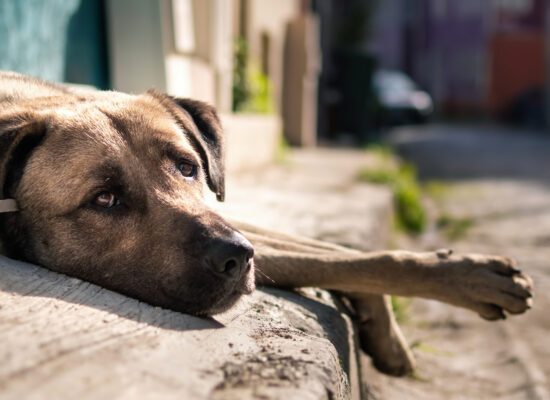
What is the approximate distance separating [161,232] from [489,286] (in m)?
1.34

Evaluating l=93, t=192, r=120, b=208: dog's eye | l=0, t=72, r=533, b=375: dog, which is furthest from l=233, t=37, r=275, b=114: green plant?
l=93, t=192, r=120, b=208: dog's eye

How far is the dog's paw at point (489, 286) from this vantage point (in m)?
2.54

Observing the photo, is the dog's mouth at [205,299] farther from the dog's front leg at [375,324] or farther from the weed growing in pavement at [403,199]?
the weed growing in pavement at [403,199]

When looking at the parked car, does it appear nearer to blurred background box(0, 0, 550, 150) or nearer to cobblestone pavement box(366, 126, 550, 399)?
blurred background box(0, 0, 550, 150)

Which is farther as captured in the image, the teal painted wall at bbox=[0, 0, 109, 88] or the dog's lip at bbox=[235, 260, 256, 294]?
the teal painted wall at bbox=[0, 0, 109, 88]

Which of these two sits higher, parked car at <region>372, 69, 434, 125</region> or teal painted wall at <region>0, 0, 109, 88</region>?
teal painted wall at <region>0, 0, 109, 88</region>

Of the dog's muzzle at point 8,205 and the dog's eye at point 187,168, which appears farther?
the dog's eye at point 187,168

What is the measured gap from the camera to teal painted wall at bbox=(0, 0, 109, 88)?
4.21m

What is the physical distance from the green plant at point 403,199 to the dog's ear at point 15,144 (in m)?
4.37

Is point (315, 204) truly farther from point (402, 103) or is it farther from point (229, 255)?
point (402, 103)

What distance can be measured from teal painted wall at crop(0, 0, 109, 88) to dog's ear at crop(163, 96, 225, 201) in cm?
165

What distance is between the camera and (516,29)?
33.7 meters

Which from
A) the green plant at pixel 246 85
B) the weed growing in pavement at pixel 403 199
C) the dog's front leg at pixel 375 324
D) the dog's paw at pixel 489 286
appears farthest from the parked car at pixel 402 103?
the dog's paw at pixel 489 286

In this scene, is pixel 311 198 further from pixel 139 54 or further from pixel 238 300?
pixel 238 300
